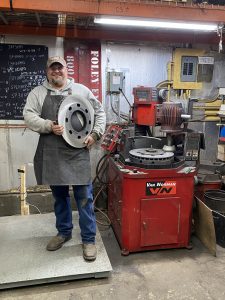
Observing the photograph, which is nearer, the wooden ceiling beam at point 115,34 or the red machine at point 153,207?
the red machine at point 153,207

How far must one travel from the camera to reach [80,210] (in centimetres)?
217

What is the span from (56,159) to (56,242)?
72 centimetres

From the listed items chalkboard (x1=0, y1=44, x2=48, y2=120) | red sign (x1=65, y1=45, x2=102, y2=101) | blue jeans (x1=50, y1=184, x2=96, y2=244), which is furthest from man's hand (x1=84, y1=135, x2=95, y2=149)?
chalkboard (x1=0, y1=44, x2=48, y2=120)

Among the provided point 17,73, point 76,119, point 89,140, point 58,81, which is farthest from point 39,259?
point 17,73

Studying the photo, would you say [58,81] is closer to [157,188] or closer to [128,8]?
[128,8]

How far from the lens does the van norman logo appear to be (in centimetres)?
233

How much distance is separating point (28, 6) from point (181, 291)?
2392 millimetres

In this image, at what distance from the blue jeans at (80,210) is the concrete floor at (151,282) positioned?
1.09 feet

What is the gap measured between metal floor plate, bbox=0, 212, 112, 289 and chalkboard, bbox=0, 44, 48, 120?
4.14 feet

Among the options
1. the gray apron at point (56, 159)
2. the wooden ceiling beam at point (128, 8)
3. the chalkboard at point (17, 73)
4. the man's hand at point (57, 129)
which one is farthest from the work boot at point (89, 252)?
the wooden ceiling beam at point (128, 8)

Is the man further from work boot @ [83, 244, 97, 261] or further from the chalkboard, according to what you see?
the chalkboard

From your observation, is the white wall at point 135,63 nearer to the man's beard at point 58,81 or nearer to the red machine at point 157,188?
the red machine at point 157,188

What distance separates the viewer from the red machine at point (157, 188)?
233 cm

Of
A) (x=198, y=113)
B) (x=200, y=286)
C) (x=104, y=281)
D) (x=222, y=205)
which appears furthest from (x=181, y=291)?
(x=198, y=113)
